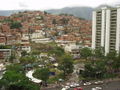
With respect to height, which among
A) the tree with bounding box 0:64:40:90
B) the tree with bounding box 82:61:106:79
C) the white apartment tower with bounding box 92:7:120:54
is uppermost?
the white apartment tower with bounding box 92:7:120:54

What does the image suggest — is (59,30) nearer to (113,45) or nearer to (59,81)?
(113,45)

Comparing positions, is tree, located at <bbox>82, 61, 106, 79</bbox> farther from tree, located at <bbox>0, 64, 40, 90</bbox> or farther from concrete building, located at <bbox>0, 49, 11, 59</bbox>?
concrete building, located at <bbox>0, 49, 11, 59</bbox>

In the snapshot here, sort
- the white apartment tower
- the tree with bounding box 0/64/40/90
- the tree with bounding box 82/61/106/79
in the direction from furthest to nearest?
the white apartment tower, the tree with bounding box 82/61/106/79, the tree with bounding box 0/64/40/90

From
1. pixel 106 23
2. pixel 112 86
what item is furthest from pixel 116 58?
pixel 106 23

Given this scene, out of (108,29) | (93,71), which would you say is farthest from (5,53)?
(93,71)

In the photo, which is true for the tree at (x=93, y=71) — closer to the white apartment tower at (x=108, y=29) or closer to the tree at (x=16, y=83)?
the white apartment tower at (x=108, y=29)

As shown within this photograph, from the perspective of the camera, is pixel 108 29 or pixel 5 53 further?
pixel 5 53

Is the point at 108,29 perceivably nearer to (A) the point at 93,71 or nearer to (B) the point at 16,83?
(A) the point at 93,71

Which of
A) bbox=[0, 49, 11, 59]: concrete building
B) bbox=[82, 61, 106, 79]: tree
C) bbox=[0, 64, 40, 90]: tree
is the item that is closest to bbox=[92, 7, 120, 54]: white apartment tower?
bbox=[82, 61, 106, 79]: tree

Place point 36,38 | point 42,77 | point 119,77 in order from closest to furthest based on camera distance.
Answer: point 42,77 → point 119,77 → point 36,38
